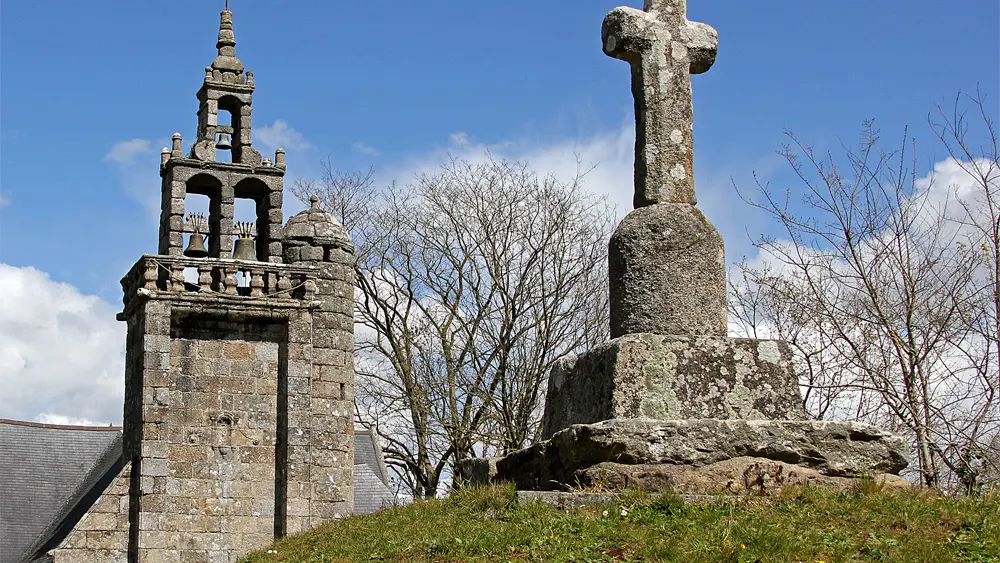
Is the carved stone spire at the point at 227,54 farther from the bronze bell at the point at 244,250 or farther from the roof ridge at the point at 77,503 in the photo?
the roof ridge at the point at 77,503

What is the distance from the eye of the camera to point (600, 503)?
18.4ft

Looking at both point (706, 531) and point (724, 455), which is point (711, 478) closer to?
point (724, 455)

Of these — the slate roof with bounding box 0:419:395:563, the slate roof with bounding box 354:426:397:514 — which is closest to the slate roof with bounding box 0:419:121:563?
the slate roof with bounding box 0:419:395:563

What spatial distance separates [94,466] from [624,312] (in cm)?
2210

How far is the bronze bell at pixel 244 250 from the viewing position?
19.7 m

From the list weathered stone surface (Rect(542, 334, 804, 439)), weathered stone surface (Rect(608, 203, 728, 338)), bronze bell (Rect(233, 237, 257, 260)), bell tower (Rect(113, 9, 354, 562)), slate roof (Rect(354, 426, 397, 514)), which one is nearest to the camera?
weathered stone surface (Rect(542, 334, 804, 439))

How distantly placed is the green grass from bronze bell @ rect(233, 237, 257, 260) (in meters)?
14.0

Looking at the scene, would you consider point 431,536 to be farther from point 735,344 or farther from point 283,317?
point 283,317

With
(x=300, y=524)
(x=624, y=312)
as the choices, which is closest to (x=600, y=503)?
(x=624, y=312)

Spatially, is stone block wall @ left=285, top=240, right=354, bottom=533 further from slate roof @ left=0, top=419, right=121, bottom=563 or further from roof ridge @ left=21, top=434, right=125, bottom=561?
slate roof @ left=0, top=419, right=121, bottom=563

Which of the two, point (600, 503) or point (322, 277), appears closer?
point (600, 503)

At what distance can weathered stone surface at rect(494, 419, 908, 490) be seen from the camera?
225 inches

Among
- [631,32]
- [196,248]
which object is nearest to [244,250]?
[196,248]

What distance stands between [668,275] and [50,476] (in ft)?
72.7
